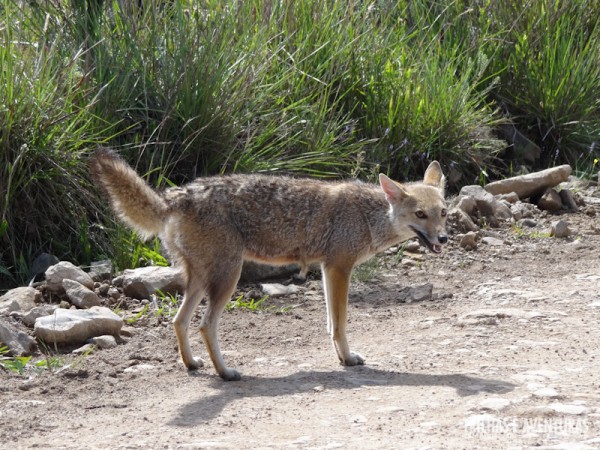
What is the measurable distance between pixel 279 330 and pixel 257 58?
3198 millimetres

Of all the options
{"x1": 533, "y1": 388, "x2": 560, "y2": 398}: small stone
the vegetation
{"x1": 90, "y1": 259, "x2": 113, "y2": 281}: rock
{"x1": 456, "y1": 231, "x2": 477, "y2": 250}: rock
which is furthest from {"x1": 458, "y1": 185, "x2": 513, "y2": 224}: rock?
{"x1": 533, "y1": 388, "x2": 560, "y2": 398}: small stone

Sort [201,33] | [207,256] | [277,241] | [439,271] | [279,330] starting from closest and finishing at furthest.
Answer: [207,256], [277,241], [279,330], [439,271], [201,33]

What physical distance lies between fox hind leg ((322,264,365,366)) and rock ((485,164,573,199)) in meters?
4.54

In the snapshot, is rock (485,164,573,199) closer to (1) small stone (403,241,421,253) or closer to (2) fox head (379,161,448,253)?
(1) small stone (403,241,421,253)

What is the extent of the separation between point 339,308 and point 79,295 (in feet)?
6.70

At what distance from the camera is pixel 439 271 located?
8.91 m

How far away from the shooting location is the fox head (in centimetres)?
677

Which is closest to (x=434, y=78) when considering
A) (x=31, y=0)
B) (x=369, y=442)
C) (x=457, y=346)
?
(x=31, y=0)

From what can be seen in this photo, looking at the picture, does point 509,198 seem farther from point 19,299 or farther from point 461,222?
point 19,299

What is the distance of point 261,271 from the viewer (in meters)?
8.46

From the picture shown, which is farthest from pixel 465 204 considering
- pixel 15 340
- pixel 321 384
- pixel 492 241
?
pixel 15 340

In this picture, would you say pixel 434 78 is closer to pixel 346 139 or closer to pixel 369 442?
pixel 346 139

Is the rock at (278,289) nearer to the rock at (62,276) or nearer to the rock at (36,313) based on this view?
the rock at (62,276)

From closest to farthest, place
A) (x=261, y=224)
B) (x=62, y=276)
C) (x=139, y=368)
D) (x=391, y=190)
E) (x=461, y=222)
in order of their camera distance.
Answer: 1. (x=139, y=368)
2. (x=261, y=224)
3. (x=391, y=190)
4. (x=62, y=276)
5. (x=461, y=222)
